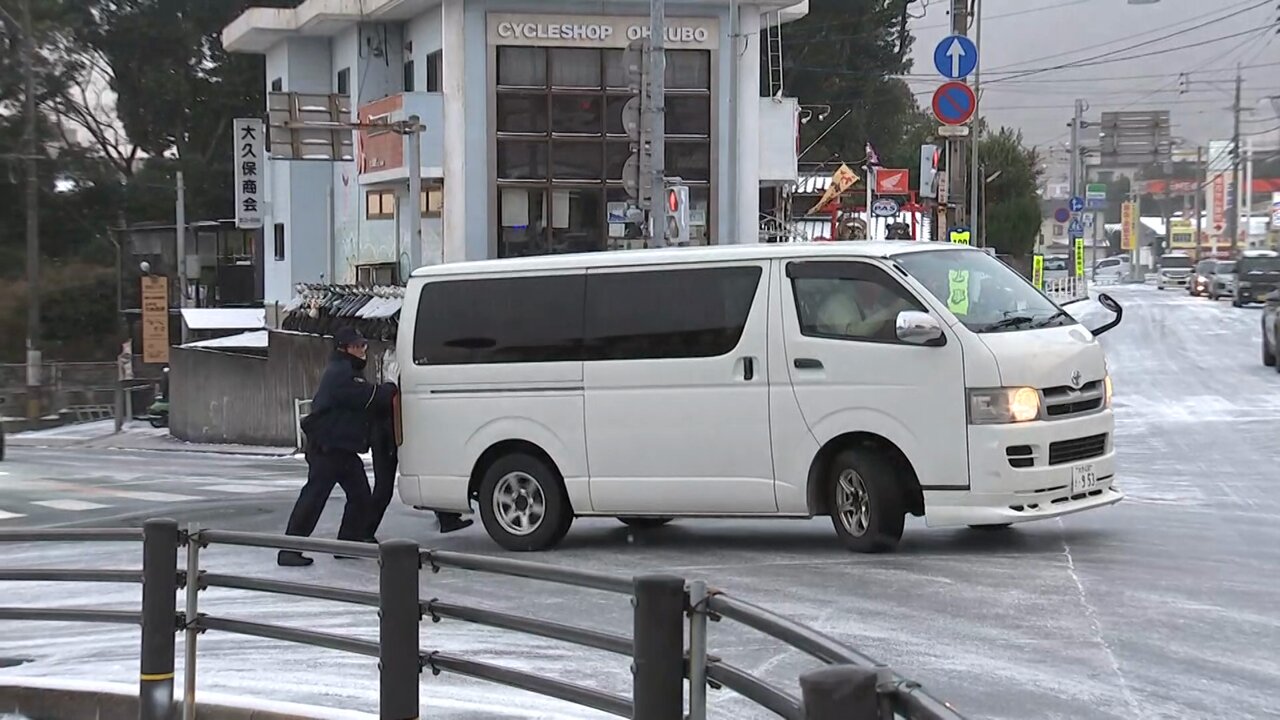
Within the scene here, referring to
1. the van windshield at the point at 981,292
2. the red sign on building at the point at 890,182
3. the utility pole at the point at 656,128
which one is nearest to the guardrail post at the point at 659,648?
the van windshield at the point at 981,292

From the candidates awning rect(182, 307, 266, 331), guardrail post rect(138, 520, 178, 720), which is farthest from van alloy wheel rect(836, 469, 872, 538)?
awning rect(182, 307, 266, 331)

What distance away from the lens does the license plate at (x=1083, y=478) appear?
35.8 ft

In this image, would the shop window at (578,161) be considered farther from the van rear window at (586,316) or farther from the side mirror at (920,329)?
the side mirror at (920,329)

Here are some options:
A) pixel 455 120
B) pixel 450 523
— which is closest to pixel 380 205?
pixel 455 120

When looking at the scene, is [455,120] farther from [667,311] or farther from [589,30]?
[667,311]

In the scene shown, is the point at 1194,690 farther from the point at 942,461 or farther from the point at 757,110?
the point at 757,110

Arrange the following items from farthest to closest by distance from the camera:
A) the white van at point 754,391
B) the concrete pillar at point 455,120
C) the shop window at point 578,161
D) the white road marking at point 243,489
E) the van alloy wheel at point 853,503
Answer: the shop window at point 578,161, the concrete pillar at point 455,120, the white road marking at point 243,489, the van alloy wheel at point 853,503, the white van at point 754,391

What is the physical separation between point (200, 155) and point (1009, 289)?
2341 inches

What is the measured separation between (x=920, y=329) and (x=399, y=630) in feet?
17.9

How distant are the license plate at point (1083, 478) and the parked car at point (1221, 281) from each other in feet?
168

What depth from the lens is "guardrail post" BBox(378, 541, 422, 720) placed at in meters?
6.01

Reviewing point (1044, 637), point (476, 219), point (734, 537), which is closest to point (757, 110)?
point (476, 219)

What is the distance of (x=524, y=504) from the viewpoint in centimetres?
1227

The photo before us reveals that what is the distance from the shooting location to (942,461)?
35.1 ft
